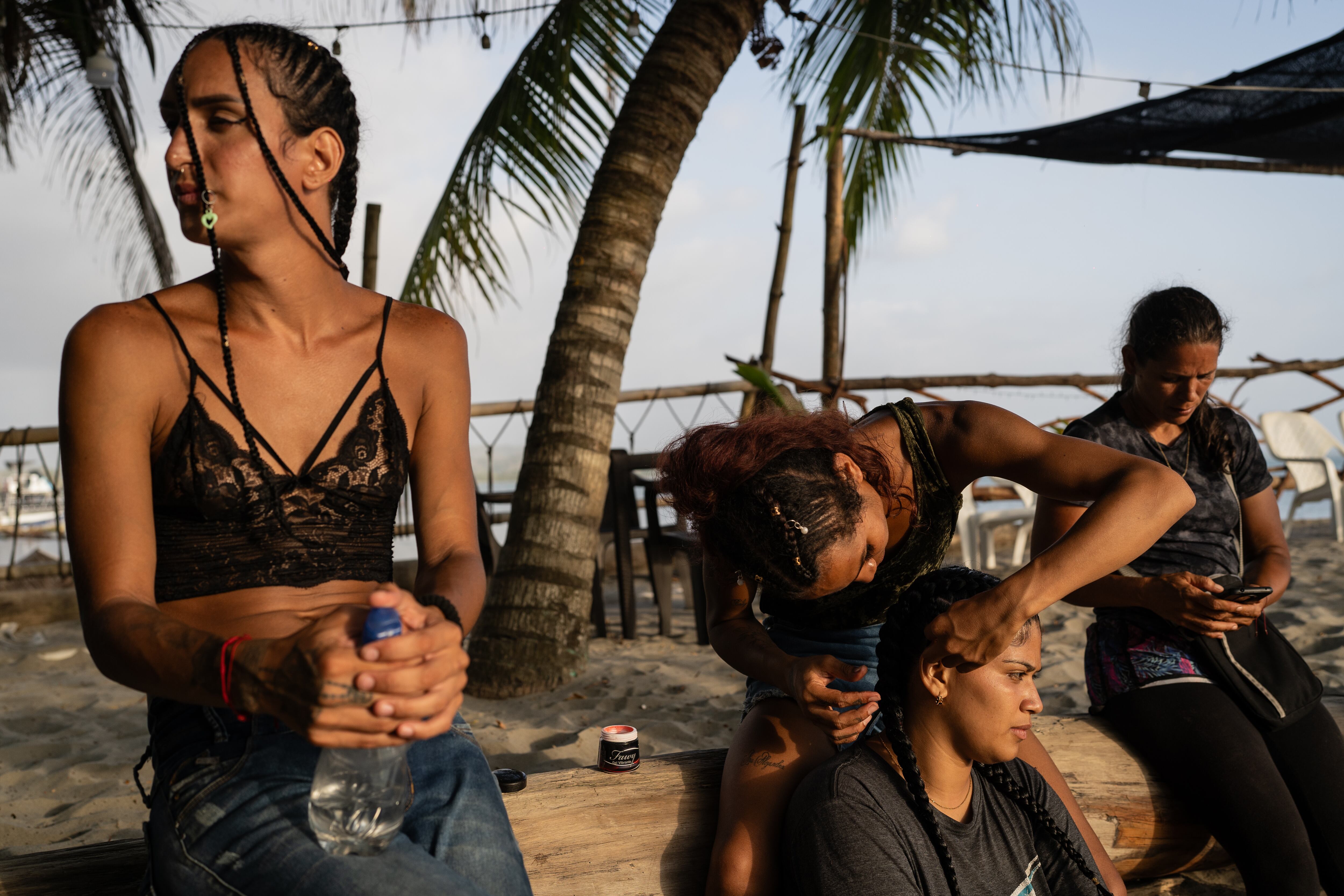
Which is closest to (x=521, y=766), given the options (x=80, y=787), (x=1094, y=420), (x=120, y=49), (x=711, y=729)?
(x=711, y=729)

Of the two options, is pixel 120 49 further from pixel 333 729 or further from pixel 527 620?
pixel 333 729

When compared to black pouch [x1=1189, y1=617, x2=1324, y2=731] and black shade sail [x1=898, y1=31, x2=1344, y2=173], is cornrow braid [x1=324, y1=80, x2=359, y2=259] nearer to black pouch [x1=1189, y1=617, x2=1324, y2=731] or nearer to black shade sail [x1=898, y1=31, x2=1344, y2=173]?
black pouch [x1=1189, y1=617, x2=1324, y2=731]

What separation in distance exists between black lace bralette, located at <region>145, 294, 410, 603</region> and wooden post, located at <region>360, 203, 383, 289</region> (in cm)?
608

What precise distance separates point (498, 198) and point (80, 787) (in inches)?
161

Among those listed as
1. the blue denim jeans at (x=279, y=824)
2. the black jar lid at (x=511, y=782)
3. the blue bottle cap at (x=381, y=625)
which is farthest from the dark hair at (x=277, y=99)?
the black jar lid at (x=511, y=782)

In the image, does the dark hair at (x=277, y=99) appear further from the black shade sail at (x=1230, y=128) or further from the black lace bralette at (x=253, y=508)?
the black shade sail at (x=1230, y=128)

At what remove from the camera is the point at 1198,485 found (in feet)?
8.91

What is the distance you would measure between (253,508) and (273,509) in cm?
3

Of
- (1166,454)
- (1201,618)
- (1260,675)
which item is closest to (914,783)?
(1201,618)

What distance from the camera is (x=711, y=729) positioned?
3791mm

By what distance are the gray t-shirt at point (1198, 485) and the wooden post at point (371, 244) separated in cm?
601

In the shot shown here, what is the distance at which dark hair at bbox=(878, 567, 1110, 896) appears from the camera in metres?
1.90

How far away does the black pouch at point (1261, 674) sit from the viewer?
2.42 meters

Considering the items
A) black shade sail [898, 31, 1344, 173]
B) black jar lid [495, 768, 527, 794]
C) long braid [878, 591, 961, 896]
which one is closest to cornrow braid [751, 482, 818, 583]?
long braid [878, 591, 961, 896]
